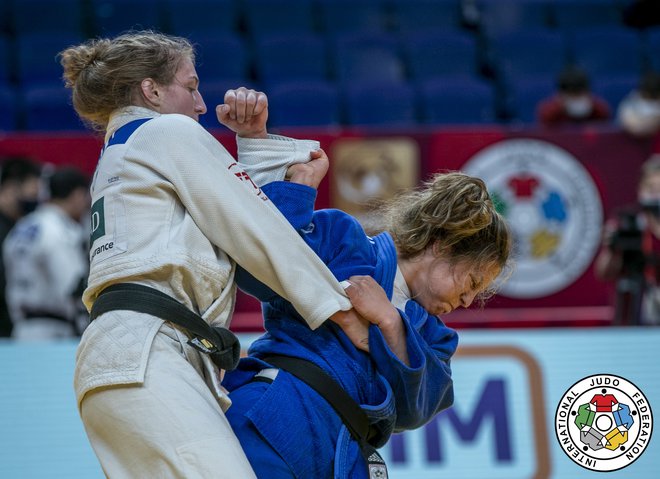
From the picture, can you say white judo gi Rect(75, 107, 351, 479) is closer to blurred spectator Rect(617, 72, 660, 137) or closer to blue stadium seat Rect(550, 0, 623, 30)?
blurred spectator Rect(617, 72, 660, 137)

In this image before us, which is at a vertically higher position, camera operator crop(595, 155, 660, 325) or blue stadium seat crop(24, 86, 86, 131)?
blue stadium seat crop(24, 86, 86, 131)

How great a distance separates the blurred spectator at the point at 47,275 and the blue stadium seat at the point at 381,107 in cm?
244

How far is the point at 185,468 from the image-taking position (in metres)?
2.20

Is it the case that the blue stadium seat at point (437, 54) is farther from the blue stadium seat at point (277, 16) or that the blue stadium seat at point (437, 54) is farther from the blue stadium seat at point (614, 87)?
the blue stadium seat at point (614, 87)

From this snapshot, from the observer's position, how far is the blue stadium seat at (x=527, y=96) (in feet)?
26.8

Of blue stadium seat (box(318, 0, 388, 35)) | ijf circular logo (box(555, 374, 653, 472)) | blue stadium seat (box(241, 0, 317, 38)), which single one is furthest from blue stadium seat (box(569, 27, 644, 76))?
ijf circular logo (box(555, 374, 653, 472))

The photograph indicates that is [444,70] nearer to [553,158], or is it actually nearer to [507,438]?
[553,158]

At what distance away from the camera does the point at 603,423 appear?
304 cm

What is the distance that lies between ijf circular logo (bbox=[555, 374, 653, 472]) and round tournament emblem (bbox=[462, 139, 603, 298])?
11.5ft

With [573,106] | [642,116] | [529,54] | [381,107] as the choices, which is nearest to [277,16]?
[381,107]

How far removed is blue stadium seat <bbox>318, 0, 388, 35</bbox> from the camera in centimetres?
889

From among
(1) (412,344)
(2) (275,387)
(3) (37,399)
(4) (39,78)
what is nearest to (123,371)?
(2) (275,387)

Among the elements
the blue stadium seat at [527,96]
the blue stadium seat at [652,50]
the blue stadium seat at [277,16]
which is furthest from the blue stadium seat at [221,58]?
the blue stadium seat at [652,50]

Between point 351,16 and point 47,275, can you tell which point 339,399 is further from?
point 351,16
